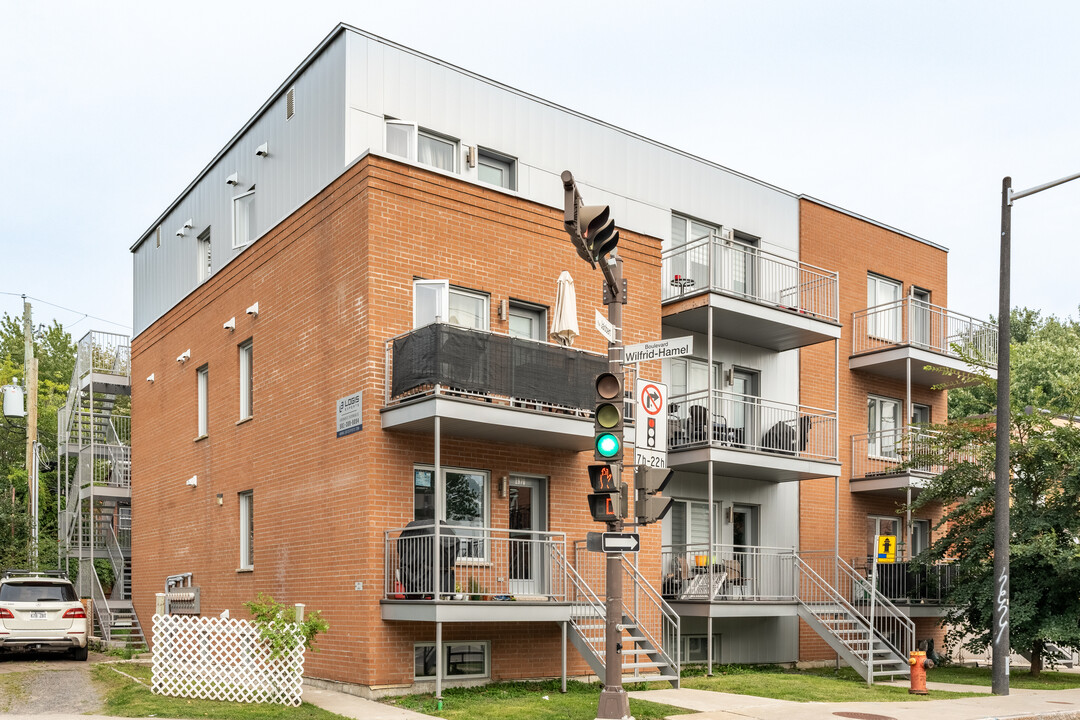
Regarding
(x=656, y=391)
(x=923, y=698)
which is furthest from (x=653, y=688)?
(x=656, y=391)

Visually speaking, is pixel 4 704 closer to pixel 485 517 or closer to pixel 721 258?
pixel 485 517

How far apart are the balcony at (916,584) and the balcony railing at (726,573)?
236cm

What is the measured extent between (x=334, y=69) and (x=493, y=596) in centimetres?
911

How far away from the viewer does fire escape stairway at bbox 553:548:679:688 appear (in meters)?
16.4

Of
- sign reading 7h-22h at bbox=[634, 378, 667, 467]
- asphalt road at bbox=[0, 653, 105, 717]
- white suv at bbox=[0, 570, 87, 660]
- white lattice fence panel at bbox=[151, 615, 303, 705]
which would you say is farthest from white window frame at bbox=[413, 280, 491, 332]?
white suv at bbox=[0, 570, 87, 660]

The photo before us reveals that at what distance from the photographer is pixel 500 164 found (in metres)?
20.2

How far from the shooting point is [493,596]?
52.4 ft

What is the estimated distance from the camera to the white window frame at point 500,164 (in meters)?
19.9

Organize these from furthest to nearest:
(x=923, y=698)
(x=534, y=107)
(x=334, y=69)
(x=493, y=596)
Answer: (x=534, y=107) < (x=334, y=69) < (x=923, y=698) < (x=493, y=596)

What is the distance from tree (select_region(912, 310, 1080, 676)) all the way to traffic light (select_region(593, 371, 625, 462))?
36.2 ft

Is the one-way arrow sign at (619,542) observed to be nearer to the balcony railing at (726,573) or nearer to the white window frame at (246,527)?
the balcony railing at (726,573)

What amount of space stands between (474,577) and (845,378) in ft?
40.5

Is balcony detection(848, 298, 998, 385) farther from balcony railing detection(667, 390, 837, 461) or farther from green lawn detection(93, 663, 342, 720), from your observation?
A: green lawn detection(93, 663, 342, 720)

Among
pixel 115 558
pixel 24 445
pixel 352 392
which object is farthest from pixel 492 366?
pixel 24 445
